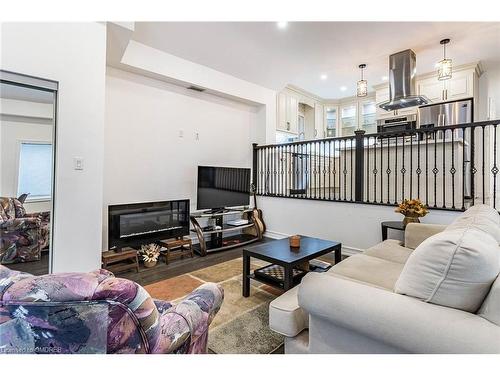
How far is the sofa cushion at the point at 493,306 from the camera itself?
94 cm

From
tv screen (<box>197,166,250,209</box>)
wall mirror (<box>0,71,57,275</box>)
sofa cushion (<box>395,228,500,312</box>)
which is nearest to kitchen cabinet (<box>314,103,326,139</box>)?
tv screen (<box>197,166,250,209</box>)

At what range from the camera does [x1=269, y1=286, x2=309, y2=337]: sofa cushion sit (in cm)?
139

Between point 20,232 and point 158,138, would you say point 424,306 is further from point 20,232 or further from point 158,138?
point 158,138

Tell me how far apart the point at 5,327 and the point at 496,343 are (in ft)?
5.04

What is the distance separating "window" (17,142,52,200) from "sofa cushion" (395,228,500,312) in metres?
2.80

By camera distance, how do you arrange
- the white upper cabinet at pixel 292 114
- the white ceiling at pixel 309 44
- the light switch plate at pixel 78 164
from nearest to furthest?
the light switch plate at pixel 78 164 < the white ceiling at pixel 309 44 < the white upper cabinet at pixel 292 114

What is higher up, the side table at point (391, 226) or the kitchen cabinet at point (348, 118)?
the kitchen cabinet at point (348, 118)

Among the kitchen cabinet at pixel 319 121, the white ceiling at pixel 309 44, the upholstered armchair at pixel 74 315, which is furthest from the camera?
the kitchen cabinet at pixel 319 121

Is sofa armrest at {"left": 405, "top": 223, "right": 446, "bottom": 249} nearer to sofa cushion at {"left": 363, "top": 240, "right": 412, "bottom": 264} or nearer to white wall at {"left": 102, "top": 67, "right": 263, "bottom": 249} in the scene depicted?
sofa cushion at {"left": 363, "top": 240, "right": 412, "bottom": 264}

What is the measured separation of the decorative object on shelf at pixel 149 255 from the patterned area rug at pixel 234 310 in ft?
1.81

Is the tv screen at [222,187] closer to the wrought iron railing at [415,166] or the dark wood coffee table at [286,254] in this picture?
the wrought iron railing at [415,166]

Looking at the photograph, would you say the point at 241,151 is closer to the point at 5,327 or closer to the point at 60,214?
the point at 60,214

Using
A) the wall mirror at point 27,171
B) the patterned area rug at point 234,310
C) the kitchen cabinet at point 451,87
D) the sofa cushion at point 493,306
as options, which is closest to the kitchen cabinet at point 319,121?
the kitchen cabinet at point 451,87

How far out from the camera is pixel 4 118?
2176 mm
